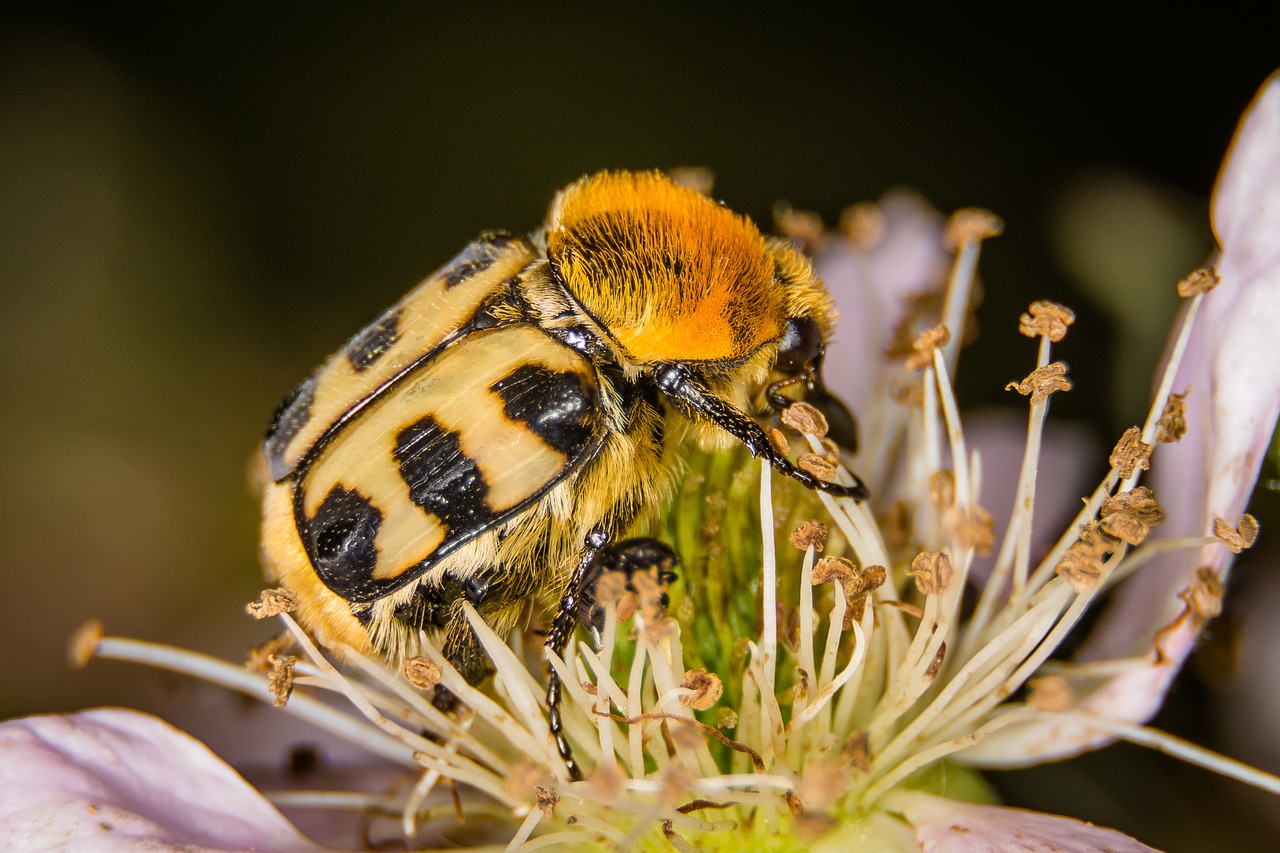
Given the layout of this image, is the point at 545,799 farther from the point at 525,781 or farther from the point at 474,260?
the point at 474,260

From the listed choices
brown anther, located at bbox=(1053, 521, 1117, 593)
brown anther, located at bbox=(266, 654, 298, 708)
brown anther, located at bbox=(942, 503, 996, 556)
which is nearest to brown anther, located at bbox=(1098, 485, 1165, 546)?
brown anther, located at bbox=(1053, 521, 1117, 593)

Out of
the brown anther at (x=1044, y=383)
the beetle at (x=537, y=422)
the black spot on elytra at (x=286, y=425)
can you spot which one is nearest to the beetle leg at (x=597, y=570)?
the beetle at (x=537, y=422)

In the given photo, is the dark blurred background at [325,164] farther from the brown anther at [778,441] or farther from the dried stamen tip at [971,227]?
the brown anther at [778,441]

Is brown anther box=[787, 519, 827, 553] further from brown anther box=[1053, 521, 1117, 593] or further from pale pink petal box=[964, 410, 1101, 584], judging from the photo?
pale pink petal box=[964, 410, 1101, 584]

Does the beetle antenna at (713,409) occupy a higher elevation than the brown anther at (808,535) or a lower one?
higher

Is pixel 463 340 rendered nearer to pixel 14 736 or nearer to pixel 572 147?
pixel 14 736

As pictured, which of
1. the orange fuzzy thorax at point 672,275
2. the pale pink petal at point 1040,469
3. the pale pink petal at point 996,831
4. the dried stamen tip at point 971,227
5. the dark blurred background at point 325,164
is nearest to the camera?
the pale pink petal at point 996,831

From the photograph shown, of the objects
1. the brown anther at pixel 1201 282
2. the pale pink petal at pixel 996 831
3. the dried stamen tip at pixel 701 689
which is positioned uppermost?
the brown anther at pixel 1201 282

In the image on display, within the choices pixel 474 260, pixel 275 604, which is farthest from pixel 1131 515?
pixel 275 604
